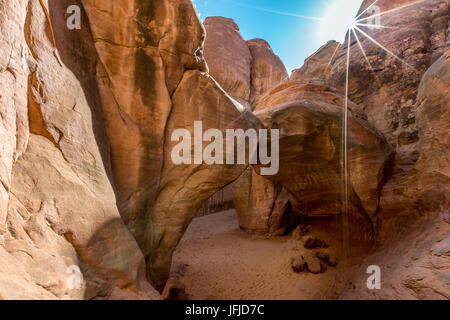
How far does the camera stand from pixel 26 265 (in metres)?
2.18

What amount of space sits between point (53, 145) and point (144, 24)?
3258 millimetres

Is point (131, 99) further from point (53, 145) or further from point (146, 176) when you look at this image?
point (53, 145)

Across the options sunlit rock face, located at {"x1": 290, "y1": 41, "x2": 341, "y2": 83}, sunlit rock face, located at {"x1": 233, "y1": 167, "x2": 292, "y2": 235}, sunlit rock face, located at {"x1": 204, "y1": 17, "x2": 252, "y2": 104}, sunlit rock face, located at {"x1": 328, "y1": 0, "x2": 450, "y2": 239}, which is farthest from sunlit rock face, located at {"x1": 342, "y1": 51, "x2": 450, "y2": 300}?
sunlit rock face, located at {"x1": 204, "y1": 17, "x2": 252, "y2": 104}

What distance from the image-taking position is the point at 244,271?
8867mm

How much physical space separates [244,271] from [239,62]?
1838cm

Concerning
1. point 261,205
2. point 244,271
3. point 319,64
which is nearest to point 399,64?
point 319,64

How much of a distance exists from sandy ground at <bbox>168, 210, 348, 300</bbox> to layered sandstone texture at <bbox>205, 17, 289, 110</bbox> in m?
13.8

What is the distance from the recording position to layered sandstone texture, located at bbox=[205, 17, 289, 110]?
66.2 feet

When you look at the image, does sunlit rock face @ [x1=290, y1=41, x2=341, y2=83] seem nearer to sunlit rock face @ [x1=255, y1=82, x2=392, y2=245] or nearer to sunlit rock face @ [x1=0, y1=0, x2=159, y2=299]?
sunlit rock face @ [x1=255, y1=82, x2=392, y2=245]

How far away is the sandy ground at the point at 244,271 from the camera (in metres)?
7.41

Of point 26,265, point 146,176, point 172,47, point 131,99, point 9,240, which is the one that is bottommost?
point 26,265

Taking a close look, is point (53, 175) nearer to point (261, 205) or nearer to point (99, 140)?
point (99, 140)

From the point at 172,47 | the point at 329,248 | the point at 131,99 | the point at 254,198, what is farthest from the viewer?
the point at 254,198
